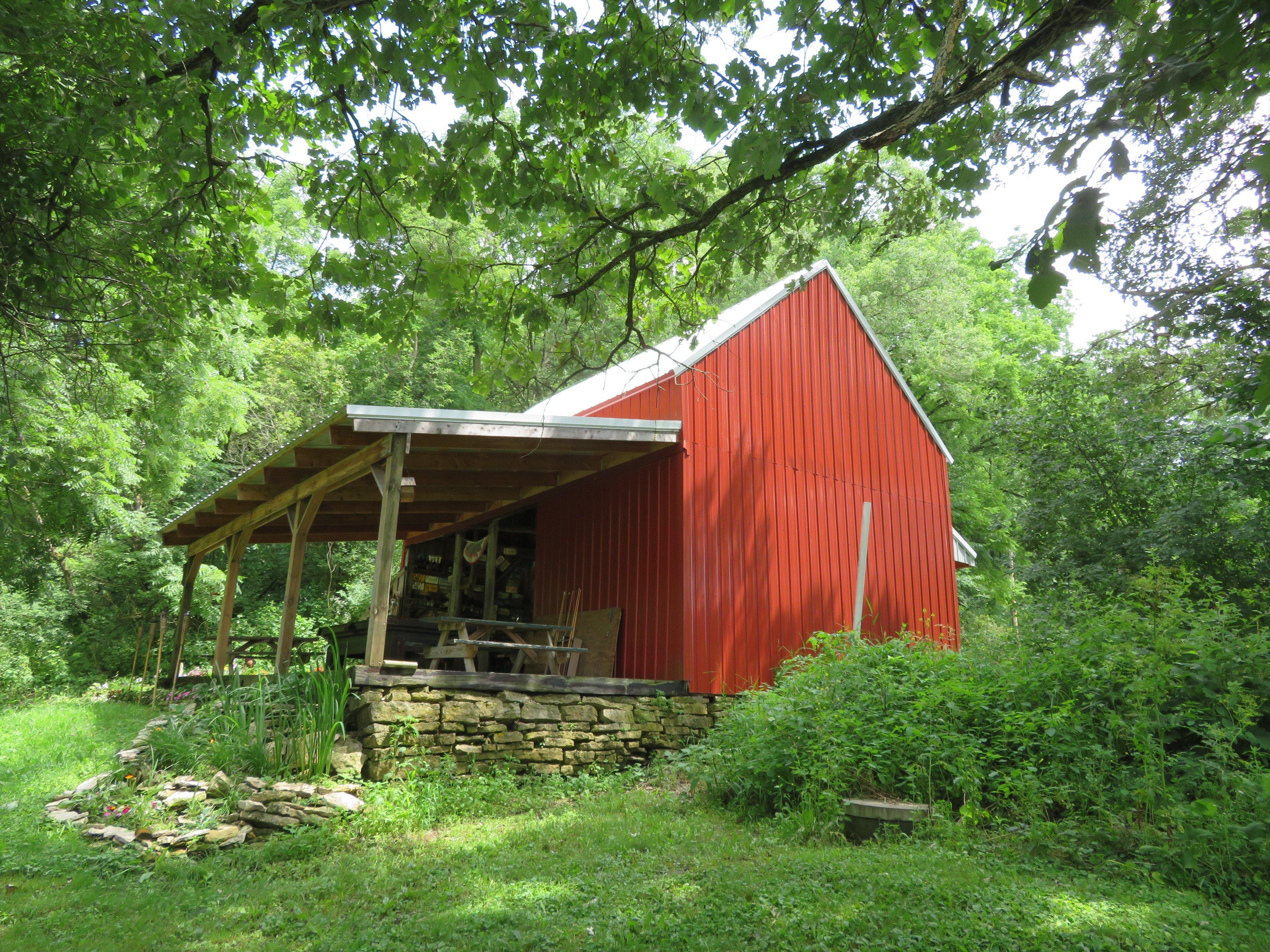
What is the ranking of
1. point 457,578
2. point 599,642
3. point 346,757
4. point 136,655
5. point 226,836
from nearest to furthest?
1. point 226,836
2. point 346,757
3. point 599,642
4. point 457,578
5. point 136,655

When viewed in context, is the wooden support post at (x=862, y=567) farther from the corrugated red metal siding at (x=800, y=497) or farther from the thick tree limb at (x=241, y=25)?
the thick tree limb at (x=241, y=25)

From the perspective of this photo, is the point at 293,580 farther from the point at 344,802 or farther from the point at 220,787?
the point at 344,802

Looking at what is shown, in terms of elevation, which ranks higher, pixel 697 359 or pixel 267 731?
pixel 697 359

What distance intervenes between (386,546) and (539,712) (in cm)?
208

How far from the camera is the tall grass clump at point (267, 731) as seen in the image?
6820 millimetres

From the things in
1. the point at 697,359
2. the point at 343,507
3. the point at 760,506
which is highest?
the point at 697,359

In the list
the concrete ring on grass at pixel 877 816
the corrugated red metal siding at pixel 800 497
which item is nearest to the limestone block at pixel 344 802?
the concrete ring on grass at pixel 877 816

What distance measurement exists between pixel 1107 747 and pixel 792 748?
78.3 inches

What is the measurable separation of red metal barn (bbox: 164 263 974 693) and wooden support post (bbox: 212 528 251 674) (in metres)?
0.05

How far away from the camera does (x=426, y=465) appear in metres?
9.25

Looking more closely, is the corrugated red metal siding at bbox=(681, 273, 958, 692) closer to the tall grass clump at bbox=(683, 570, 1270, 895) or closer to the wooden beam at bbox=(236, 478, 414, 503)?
the tall grass clump at bbox=(683, 570, 1270, 895)

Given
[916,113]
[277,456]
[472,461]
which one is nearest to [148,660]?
[277,456]

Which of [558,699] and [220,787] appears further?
[558,699]

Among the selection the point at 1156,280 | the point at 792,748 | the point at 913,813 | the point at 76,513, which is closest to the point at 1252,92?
the point at 913,813
